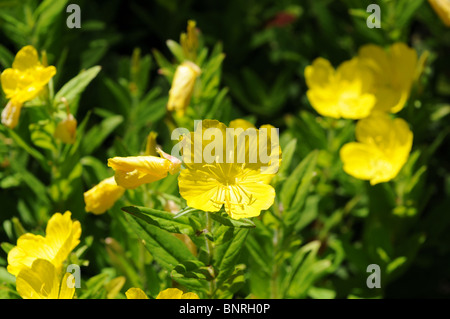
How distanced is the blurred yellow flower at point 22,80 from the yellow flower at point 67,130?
83mm

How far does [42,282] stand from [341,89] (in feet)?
3.29

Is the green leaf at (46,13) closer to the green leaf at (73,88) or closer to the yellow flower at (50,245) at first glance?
the green leaf at (73,88)

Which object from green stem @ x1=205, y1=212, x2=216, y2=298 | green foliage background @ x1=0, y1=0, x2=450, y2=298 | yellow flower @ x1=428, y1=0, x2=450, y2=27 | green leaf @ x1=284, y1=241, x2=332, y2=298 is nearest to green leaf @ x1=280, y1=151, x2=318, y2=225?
green foliage background @ x1=0, y1=0, x2=450, y2=298

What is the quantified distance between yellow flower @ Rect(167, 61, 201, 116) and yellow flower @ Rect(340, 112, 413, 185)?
1.44ft

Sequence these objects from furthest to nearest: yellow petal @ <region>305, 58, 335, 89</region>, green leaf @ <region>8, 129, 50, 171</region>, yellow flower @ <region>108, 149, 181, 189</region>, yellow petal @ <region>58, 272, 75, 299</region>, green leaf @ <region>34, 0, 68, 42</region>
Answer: yellow petal @ <region>305, 58, 335, 89</region>
green leaf @ <region>34, 0, 68, 42</region>
green leaf @ <region>8, 129, 50, 171</region>
yellow petal @ <region>58, 272, 75, 299</region>
yellow flower @ <region>108, 149, 181, 189</region>

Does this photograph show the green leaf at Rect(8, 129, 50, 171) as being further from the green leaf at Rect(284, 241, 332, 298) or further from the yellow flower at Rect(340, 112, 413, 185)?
the yellow flower at Rect(340, 112, 413, 185)

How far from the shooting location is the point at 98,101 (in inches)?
70.2

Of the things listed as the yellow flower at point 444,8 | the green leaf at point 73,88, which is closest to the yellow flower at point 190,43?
the green leaf at point 73,88

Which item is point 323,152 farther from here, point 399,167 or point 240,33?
point 240,33

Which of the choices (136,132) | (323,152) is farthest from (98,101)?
(323,152)

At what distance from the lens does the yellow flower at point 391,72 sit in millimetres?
1502

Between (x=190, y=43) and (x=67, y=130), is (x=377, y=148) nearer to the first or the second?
(x=190, y=43)

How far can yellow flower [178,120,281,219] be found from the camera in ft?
3.21

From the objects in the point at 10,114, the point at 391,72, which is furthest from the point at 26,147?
the point at 391,72
